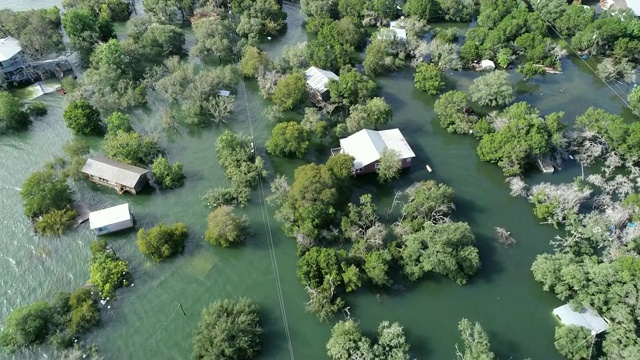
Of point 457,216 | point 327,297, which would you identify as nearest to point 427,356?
point 327,297

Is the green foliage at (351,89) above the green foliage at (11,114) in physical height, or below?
above

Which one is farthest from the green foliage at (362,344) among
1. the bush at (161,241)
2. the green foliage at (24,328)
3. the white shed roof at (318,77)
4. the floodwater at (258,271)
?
the white shed roof at (318,77)

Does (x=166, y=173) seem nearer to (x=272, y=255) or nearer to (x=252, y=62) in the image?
(x=272, y=255)

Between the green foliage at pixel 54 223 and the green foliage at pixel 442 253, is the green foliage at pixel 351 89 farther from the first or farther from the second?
the green foliage at pixel 54 223

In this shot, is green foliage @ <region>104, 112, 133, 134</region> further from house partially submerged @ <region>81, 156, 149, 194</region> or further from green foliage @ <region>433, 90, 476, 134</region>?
green foliage @ <region>433, 90, 476, 134</region>

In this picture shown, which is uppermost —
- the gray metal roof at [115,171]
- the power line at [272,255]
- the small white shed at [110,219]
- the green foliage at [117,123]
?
the green foliage at [117,123]

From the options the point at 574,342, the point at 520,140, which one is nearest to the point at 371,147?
the point at 520,140

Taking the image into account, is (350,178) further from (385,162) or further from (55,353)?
(55,353)
